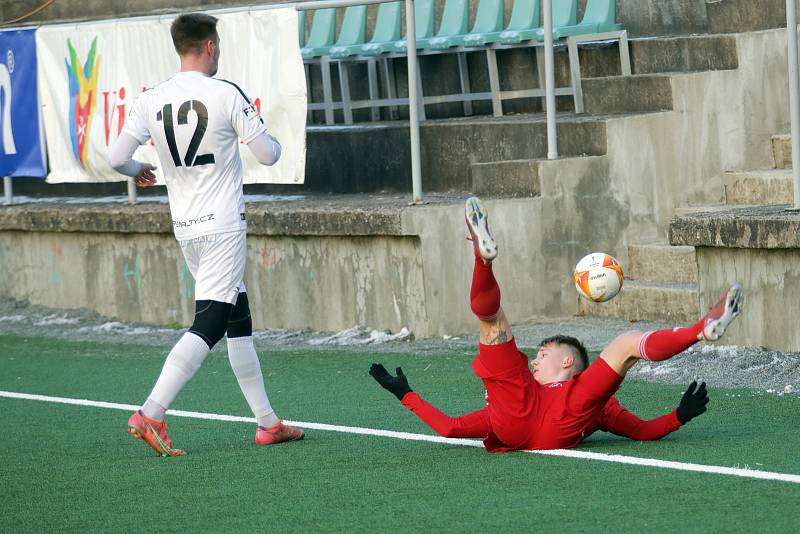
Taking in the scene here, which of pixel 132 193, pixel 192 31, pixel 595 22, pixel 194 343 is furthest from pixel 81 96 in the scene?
pixel 194 343

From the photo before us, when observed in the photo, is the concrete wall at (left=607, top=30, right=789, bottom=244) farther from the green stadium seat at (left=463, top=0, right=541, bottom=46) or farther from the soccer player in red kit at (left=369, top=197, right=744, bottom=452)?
the soccer player in red kit at (left=369, top=197, right=744, bottom=452)

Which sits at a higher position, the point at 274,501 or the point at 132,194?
the point at 132,194

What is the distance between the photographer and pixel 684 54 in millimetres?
11703

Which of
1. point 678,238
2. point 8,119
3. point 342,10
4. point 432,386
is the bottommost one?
point 432,386

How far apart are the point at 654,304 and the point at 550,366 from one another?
3965mm

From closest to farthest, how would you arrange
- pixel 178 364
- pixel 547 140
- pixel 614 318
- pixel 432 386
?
pixel 178 364
pixel 432 386
pixel 614 318
pixel 547 140

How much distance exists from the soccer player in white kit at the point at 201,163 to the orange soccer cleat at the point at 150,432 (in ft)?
0.04

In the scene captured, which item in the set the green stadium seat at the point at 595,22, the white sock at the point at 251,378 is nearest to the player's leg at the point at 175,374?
the white sock at the point at 251,378

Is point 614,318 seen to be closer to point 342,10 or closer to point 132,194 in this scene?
point 132,194

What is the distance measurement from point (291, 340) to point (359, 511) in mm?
5884

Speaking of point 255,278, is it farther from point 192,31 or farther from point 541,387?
point 541,387

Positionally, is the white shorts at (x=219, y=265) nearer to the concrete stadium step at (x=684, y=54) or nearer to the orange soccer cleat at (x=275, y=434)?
the orange soccer cleat at (x=275, y=434)

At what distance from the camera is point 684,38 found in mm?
11656

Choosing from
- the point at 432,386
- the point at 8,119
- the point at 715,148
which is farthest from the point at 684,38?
the point at 8,119
